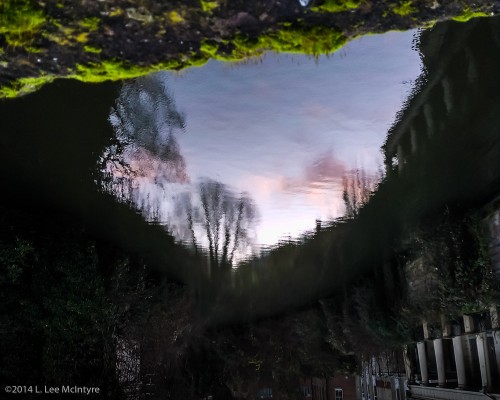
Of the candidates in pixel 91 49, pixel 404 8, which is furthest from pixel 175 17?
pixel 404 8

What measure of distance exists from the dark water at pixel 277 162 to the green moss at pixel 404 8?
12.2ft

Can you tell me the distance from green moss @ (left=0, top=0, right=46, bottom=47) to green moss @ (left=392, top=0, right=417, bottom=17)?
3.57 metres

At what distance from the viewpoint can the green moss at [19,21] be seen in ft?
13.2

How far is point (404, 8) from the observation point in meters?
4.37

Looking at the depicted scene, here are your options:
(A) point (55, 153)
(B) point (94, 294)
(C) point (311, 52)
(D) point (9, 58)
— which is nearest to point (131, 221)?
(B) point (94, 294)

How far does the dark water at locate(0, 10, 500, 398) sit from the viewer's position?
8.28 m

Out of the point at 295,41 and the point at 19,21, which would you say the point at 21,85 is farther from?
the point at 295,41

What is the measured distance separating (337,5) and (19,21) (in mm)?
3161

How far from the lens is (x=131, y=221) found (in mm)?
12398

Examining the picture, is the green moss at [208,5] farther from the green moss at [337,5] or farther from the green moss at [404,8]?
the green moss at [404,8]

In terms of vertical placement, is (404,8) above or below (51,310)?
above

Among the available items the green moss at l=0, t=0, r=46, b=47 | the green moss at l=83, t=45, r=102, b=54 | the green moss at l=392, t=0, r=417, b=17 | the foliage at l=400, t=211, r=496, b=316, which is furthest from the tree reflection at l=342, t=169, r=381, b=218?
the green moss at l=0, t=0, r=46, b=47

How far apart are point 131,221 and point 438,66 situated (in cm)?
895

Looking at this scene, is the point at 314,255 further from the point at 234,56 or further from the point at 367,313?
the point at 234,56
